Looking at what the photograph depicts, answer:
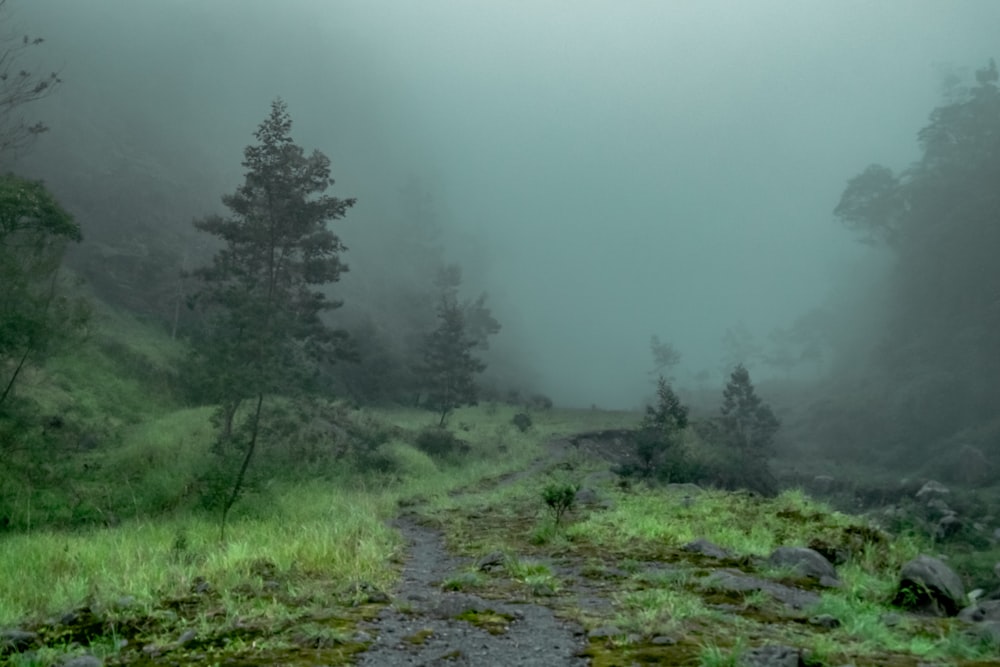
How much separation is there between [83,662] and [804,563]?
290 inches

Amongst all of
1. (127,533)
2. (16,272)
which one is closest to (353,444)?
(16,272)

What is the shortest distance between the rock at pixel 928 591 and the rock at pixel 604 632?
11.2ft

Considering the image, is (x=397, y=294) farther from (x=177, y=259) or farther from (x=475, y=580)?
(x=475, y=580)

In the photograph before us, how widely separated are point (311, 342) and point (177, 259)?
30.3 metres

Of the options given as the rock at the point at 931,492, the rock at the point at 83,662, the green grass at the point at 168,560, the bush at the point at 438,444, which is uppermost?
the rock at the point at 83,662

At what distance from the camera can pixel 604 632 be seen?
550 cm

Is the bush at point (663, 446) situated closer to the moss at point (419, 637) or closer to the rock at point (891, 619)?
the rock at point (891, 619)

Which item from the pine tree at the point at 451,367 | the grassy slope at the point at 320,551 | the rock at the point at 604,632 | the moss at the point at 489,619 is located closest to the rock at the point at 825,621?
the grassy slope at the point at 320,551

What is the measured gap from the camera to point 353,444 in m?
27.8

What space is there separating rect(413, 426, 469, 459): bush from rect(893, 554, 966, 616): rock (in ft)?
86.8

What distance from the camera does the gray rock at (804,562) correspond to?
8461mm

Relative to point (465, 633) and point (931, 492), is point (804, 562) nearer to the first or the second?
point (465, 633)

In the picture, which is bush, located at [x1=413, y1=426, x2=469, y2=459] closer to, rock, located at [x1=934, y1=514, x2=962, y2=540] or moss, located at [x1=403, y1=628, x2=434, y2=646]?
rock, located at [x1=934, y1=514, x2=962, y2=540]

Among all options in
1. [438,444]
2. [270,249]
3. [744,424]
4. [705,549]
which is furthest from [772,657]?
[744,424]
